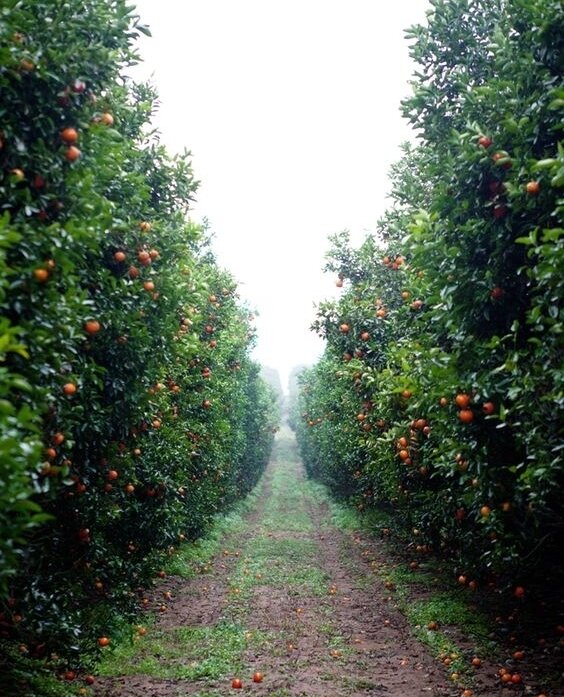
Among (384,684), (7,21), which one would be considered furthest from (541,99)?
(384,684)

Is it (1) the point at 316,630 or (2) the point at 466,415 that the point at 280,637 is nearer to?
(1) the point at 316,630

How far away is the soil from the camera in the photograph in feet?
20.2

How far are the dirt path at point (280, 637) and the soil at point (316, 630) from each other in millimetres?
19

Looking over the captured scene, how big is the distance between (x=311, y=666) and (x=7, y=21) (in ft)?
23.8

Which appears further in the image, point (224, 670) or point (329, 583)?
point (329, 583)

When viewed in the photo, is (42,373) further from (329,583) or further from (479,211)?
(329,583)

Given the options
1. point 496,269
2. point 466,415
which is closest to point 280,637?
point 466,415

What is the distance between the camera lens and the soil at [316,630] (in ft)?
20.2

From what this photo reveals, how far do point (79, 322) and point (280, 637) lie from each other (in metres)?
5.75

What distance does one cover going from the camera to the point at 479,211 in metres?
5.20

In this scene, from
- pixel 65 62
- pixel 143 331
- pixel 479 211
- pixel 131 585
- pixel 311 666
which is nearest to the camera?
pixel 65 62

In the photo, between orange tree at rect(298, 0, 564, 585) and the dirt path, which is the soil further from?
orange tree at rect(298, 0, 564, 585)

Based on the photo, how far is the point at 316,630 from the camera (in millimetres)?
8156

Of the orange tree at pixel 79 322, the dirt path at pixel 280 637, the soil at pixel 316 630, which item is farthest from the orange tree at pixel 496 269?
the orange tree at pixel 79 322
